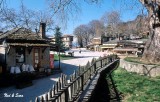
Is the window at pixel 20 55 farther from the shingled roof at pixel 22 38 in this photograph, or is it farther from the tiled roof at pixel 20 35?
the tiled roof at pixel 20 35

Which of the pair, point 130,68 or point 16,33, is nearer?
point 130,68

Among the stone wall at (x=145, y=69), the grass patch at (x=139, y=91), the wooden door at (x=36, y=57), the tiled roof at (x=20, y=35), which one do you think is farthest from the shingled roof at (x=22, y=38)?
the grass patch at (x=139, y=91)

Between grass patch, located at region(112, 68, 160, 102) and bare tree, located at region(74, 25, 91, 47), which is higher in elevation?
bare tree, located at region(74, 25, 91, 47)

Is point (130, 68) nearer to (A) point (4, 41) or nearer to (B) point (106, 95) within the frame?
(B) point (106, 95)

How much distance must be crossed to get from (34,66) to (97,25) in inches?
4063

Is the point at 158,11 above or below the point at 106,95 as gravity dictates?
above

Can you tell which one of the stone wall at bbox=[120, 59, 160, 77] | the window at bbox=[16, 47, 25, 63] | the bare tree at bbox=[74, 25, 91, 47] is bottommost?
the stone wall at bbox=[120, 59, 160, 77]

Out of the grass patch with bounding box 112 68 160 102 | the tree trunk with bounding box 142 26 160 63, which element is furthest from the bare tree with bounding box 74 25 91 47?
the grass patch with bounding box 112 68 160 102

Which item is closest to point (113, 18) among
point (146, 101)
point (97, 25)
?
point (97, 25)

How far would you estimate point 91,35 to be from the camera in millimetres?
129750

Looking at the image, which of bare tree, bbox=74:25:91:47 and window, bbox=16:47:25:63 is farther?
bare tree, bbox=74:25:91:47

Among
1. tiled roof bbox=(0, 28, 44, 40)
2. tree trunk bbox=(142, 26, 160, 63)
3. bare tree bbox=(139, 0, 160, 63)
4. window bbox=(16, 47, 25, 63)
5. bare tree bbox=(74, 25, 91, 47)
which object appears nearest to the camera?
bare tree bbox=(139, 0, 160, 63)

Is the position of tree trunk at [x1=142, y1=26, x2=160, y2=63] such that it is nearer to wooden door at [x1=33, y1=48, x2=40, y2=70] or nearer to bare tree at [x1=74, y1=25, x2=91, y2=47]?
wooden door at [x1=33, y1=48, x2=40, y2=70]

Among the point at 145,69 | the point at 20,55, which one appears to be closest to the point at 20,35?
the point at 20,55
